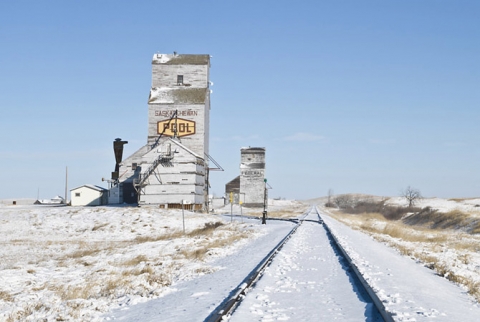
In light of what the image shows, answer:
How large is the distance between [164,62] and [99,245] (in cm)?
3554

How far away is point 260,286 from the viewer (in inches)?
393

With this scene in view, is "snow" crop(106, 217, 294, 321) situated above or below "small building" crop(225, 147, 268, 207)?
below

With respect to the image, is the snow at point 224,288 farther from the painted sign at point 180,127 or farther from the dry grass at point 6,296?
the painted sign at point 180,127

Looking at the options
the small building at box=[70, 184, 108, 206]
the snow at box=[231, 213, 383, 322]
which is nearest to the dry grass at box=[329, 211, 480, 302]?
the snow at box=[231, 213, 383, 322]

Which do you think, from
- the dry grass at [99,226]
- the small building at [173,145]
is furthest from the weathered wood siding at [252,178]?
the dry grass at [99,226]

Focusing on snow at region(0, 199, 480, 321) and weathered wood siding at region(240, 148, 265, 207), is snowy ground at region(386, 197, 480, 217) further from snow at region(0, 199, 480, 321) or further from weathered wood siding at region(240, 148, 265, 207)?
snow at region(0, 199, 480, 321)

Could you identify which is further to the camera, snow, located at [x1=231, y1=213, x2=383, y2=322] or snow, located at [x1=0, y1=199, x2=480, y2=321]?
snow, located at [x1=0, y1=199, x2=480, y2=321]

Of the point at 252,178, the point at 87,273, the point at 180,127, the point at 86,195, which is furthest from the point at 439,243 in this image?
the point at 252,178

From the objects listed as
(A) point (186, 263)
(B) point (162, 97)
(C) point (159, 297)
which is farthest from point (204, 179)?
(C) point (159, 297)

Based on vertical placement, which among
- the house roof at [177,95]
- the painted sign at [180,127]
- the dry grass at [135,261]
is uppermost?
the house roof at [177,95]

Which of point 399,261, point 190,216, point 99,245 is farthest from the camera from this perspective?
point 190,216

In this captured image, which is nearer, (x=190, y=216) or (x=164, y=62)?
(x=190, y=216)

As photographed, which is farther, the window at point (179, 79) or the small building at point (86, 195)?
the window at point (179, 79)

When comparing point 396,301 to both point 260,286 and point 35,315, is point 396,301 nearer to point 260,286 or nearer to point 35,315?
point 260,286
